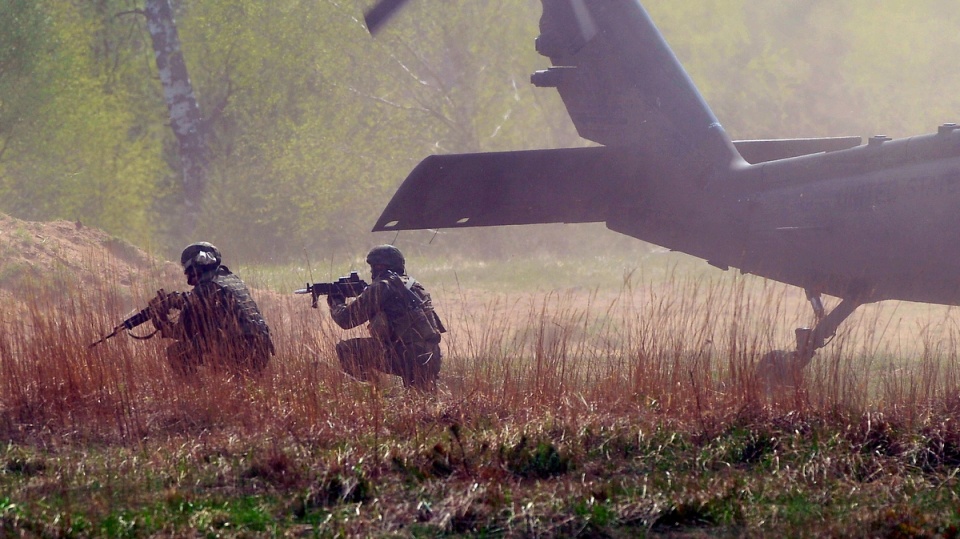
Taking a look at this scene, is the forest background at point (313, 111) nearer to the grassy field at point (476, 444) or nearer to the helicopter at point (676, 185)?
the helicopter at point (676, 185)

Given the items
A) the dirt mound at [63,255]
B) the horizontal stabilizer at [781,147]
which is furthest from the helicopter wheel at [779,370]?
the dirt mound at [63,255]

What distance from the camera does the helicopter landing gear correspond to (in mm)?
6031

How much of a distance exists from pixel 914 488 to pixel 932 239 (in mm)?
2770

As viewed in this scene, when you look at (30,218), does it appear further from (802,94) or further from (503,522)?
(802,94)

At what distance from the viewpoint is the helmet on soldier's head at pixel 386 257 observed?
7.29 meters

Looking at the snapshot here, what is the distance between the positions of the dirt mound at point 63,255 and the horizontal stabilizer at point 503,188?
5.96 metres

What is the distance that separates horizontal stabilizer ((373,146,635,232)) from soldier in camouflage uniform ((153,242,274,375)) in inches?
55.6

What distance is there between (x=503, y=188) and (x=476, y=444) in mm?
3296

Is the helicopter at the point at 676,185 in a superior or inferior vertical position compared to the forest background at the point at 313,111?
inferior

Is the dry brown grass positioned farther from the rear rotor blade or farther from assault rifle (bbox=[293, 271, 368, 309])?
the rear rotor blade

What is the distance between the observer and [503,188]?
806 cm

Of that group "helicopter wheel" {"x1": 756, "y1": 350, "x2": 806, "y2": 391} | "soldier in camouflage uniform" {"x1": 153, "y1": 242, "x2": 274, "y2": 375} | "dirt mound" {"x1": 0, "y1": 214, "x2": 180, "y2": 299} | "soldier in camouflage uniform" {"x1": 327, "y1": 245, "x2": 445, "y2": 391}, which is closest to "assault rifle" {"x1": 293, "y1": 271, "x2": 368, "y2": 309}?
"soldier in camouflage uniform" {"x1": 327, "y1": 245, "x2": 445, "y2": 391}

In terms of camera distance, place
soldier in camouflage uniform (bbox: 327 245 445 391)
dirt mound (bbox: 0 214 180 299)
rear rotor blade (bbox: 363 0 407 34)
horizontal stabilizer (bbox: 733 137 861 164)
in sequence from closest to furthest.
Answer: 1. soldier in camouflage uniform (bbox: 327 245 445 391)
2. rear rotor blade (bbox: 363 0 407 34)
3. horizontal stabilizer (bbox: 733 137 861 164)
4. dirt mound (bbox: 0 214 180 299)

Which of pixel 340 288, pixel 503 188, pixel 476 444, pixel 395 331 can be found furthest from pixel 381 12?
pixel 476 444
